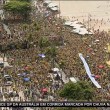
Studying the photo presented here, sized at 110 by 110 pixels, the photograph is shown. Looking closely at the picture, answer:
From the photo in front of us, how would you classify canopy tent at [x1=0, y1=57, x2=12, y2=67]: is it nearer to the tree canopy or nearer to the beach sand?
the tree canopy

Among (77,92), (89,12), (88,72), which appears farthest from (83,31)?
(77,92)

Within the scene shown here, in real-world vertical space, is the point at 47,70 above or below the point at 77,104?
below

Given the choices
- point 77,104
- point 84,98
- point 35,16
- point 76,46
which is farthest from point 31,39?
point 77,104

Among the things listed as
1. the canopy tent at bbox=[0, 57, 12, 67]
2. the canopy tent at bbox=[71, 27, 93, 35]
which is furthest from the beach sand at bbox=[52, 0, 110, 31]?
the canopy tent at bbox=[0, 57, 12, 67]

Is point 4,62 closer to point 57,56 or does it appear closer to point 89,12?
point 57,56

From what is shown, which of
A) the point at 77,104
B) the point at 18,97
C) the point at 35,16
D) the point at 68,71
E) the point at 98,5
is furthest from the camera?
the point at 98,5

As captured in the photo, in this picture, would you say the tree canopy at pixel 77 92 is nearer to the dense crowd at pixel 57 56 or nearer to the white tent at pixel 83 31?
the dense crowd at pixel 57 56

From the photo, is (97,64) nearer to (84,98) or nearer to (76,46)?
(76,46)
